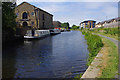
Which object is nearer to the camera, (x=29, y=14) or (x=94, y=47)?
(x=94, y=47)

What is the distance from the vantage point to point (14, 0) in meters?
22.0

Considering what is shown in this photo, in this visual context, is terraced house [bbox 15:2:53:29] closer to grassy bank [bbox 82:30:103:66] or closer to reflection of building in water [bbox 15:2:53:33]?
reflection of building in water [bbox 15:2:53:33]

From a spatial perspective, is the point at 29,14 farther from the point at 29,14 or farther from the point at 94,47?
the point at 94,47

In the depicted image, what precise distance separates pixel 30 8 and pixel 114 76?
3991 centimetres

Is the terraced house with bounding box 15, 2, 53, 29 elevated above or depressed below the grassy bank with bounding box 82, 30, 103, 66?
above

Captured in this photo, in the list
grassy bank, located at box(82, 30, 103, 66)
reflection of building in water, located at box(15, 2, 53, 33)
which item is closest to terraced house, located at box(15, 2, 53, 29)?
reflection of building in water, located at box(15, 2, 53, 33)

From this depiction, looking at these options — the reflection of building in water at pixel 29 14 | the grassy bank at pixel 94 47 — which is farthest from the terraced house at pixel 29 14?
the grassy bank at pixel 94 47

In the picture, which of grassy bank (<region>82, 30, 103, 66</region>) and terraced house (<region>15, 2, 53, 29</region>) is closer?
grassy bank (<region>82, 30, 103, 66</region>)

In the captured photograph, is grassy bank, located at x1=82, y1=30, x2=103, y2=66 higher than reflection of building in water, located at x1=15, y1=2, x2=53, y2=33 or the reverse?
the reverse

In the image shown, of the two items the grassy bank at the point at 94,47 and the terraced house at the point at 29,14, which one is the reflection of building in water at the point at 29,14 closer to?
the terraced house at the point at 29,14

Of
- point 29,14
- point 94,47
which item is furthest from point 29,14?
point 94,47

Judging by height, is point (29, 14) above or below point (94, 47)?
above

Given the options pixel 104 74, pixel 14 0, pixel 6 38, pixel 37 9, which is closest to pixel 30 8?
pixel 37 9

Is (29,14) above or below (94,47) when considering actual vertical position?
above
